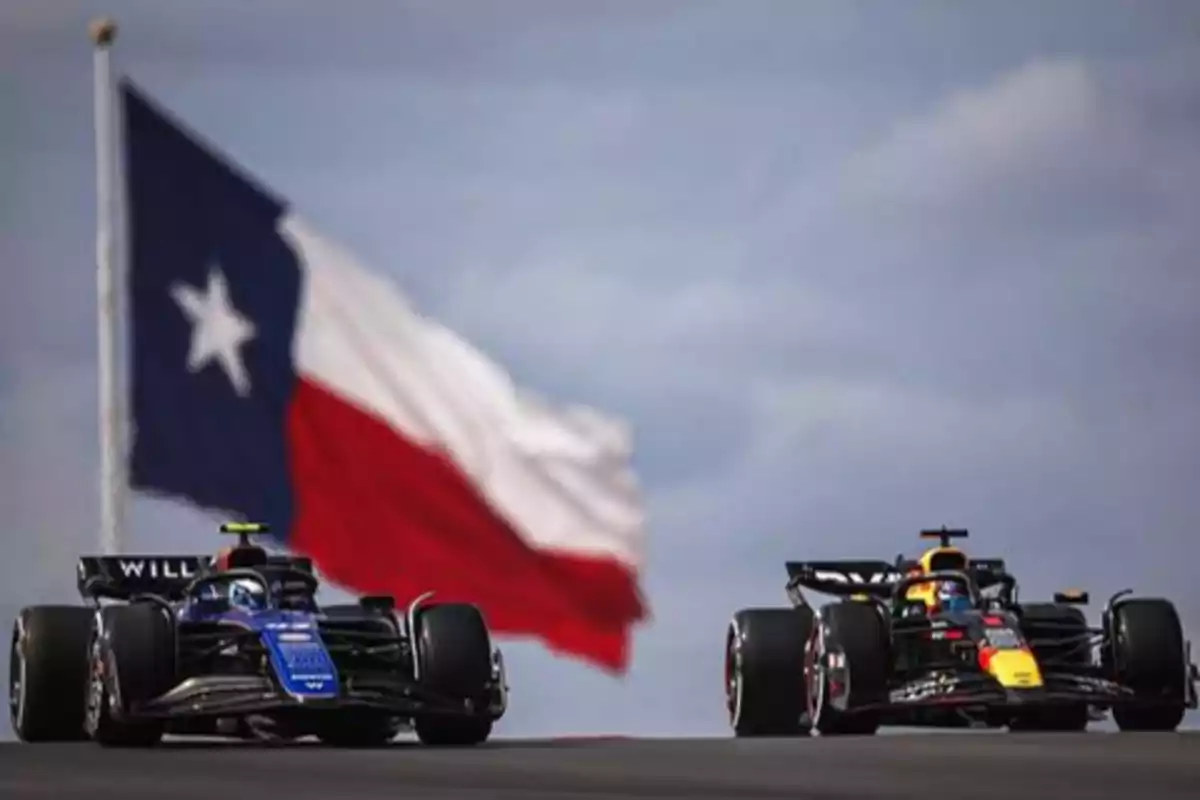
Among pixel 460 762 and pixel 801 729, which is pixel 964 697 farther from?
pixel 460 762

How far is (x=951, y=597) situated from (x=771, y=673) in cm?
227

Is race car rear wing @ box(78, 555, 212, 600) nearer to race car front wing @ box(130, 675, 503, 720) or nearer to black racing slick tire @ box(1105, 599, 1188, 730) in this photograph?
race car front wing @ box(130, 675, 503, 720)

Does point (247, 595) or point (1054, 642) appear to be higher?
point (247, 595)

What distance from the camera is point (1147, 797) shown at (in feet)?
60.7

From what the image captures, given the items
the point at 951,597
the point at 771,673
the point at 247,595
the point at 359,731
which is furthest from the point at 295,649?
the point at 951,597

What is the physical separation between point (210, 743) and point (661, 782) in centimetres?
1085

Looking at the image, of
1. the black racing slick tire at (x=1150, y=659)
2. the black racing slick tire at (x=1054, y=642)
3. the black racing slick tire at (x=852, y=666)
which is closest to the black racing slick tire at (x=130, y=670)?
the black racing slick tire at (x=852, y=666)

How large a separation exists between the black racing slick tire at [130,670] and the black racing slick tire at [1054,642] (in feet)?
31.8

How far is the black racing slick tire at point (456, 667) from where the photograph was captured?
99.8 ft

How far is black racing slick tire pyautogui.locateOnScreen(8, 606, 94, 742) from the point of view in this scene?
107 feet

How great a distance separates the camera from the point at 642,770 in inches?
910

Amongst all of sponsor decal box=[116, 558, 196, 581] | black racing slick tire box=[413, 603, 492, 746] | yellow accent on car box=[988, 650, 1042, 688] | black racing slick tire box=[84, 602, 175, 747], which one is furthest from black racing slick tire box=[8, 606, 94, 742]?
Result: yellow accent on car box=[988, 650, 1042, 688]

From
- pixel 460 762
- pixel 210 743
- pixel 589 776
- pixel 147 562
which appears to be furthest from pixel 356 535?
A: pixel 589 776

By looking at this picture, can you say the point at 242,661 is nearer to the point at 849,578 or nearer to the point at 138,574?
the point at 138,574
